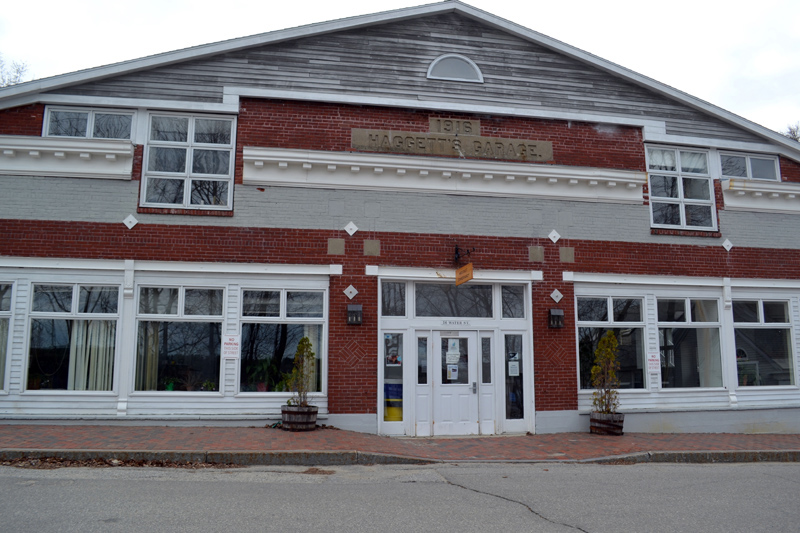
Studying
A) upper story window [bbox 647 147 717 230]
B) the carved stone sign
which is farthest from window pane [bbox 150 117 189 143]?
upper story window [bbox 647 147 717 230]

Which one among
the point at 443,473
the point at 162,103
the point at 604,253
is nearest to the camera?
the point at 443,473

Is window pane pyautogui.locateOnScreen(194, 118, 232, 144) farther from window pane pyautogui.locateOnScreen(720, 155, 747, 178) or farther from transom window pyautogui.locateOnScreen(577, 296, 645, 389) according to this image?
window pane pyautogui.locateOnScreen(720, 155, 747, 178)

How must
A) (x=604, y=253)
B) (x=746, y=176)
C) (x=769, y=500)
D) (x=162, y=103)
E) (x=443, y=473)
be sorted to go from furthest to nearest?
(x=746, y=176), (x=604, y=253), (x=162, y=103), (x=443, y=473), (x=769, y=500)

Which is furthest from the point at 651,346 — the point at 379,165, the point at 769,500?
the point at 379,165

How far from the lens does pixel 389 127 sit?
1288 centimetres

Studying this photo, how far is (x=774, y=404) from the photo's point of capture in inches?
539

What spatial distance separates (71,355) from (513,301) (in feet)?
28.5

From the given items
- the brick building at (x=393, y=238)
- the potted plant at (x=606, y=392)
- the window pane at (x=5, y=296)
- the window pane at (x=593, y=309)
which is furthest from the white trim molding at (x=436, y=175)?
the window pane at (x=5, y=296)

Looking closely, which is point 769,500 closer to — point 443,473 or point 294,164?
point 443,473

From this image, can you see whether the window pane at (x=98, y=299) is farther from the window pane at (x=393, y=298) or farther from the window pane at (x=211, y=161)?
the window pane at (x=393, y=298)

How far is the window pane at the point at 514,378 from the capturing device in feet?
41.3

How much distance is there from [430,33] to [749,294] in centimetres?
928

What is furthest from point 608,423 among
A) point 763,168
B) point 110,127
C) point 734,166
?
point 110,127

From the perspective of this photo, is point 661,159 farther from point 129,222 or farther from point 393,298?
point 129,222
